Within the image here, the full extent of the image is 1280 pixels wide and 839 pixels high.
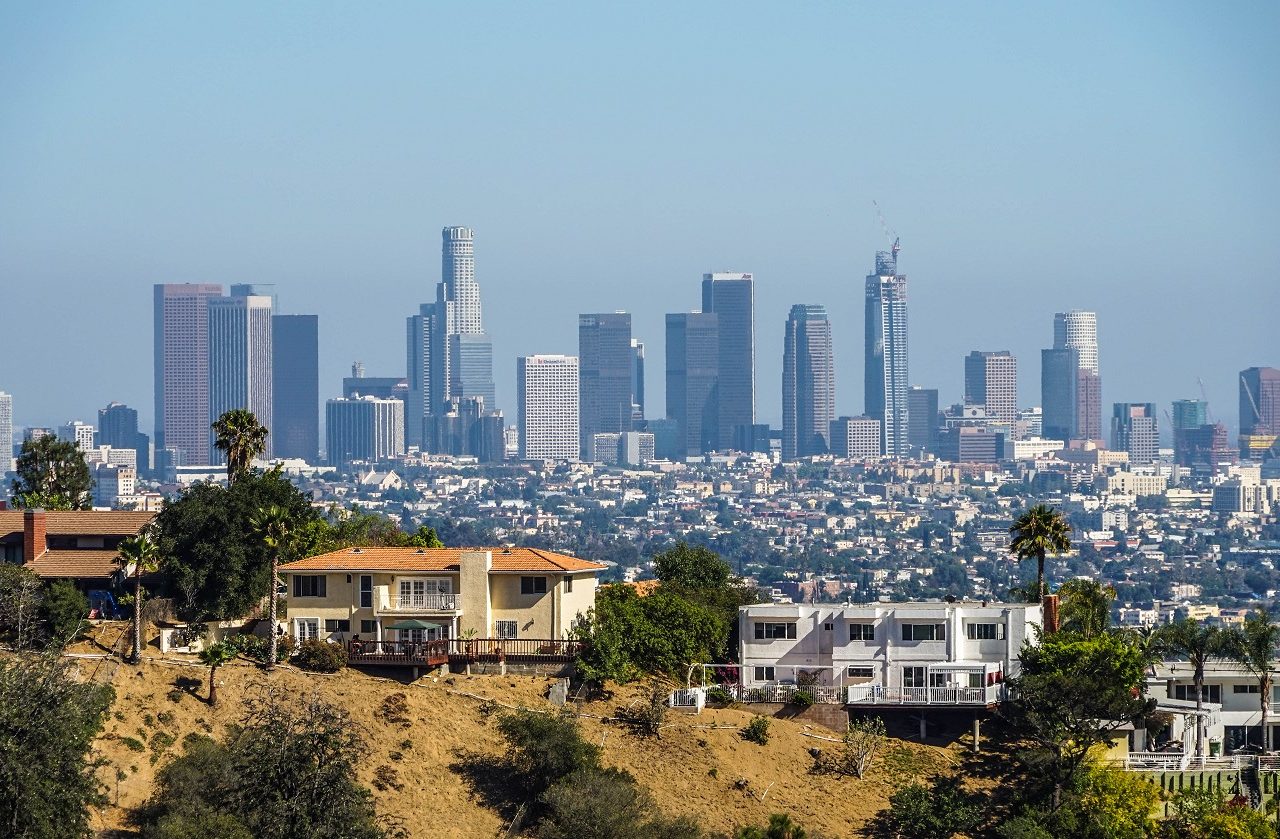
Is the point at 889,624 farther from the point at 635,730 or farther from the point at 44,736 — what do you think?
the point at 44,736

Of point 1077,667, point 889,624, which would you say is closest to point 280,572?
point 889,624

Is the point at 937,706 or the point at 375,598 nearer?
the point at 937,706

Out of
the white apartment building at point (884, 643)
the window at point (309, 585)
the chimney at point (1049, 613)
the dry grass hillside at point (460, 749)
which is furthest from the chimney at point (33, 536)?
the chimney at point (1049, 613)

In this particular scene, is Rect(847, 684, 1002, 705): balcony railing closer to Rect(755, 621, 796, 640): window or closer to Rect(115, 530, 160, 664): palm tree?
Rect(755, 621, 796, 640): window

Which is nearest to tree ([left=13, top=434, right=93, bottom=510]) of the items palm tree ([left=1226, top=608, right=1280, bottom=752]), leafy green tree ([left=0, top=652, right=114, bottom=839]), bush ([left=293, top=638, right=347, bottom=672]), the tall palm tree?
bush ([left=293, top=638, right=347, bottom=672])

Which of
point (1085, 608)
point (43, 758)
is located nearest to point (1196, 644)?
point (1085, 608)

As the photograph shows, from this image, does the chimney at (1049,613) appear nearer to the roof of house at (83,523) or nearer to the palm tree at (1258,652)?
the palm tree at (1258,652)
